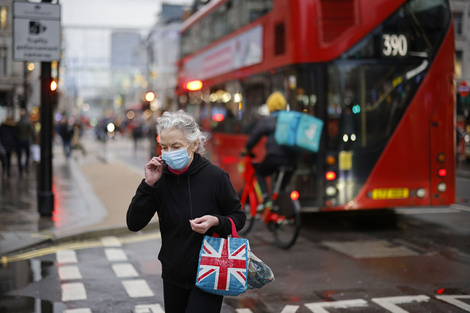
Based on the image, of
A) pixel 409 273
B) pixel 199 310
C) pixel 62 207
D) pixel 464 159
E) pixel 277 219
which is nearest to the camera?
pixel 199 310

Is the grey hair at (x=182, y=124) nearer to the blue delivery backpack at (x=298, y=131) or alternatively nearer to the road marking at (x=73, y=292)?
the road marking at (x=73, y=292)

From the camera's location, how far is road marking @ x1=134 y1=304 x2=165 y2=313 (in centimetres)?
602

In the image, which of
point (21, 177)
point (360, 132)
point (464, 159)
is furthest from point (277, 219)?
point (464, 159)

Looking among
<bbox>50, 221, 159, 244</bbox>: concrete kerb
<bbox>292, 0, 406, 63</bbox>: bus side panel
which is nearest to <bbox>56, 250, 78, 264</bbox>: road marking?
<bbox>50, 221, 159, 244</bbox>: concrete kerb

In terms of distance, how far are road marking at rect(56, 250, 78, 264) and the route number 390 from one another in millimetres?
5023

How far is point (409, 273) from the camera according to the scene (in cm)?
750

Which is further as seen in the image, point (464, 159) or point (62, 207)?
point (464, 159)

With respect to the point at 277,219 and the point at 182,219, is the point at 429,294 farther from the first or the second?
the point at 182,219

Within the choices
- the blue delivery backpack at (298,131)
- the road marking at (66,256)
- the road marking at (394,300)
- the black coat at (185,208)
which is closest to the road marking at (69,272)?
the road marking at (66,256)

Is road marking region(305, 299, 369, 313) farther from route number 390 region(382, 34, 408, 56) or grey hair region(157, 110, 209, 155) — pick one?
route number 390 region(382, 34, 408, 56)

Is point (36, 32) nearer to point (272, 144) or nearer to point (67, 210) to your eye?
point (67, 210)

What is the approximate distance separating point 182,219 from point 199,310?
0.46 m

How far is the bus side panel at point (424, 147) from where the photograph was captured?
10164 millimetres

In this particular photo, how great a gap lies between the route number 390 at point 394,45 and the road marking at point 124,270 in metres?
4.70
